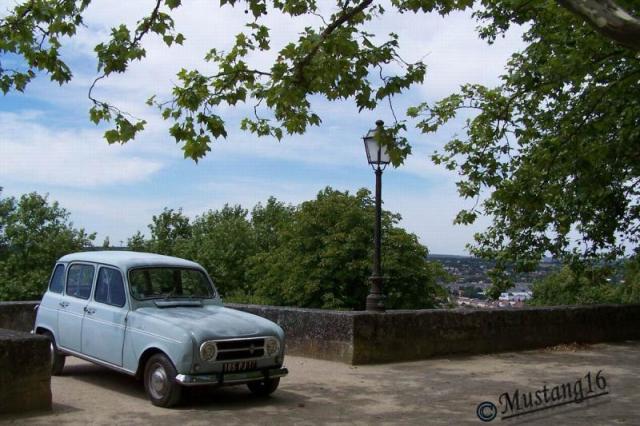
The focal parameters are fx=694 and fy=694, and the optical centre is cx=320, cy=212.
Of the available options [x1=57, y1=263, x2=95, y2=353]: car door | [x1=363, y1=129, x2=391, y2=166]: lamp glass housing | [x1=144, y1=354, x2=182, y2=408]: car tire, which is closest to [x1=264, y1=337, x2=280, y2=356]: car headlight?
[x1=144, y1=354, x2=182, y2=408]: car tire

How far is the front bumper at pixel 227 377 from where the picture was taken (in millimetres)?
7551

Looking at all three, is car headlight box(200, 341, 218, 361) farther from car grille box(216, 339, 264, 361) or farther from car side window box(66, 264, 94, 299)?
car side window box(66, 264, 94, 299)

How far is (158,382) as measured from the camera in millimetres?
7895

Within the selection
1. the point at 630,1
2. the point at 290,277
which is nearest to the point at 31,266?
the point at 290,277

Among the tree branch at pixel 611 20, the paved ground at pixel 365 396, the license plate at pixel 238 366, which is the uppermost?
the tree branch at pixel 611 20

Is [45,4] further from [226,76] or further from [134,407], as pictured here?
[134,407]

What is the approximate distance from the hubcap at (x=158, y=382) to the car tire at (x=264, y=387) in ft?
3.76

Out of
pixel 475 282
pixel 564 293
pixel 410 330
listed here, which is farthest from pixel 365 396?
pixel 564 293

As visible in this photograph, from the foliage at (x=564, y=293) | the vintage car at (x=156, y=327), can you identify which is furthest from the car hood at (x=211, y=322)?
the foliage at (x=564, y=293)

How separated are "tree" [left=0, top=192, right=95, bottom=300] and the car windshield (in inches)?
979

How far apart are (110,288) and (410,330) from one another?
5231 millimetres

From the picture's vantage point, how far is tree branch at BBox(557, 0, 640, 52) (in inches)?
204

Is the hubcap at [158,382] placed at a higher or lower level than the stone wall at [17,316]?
lower

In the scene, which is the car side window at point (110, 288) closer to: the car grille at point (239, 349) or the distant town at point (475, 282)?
the car grille at point (239, 349)
